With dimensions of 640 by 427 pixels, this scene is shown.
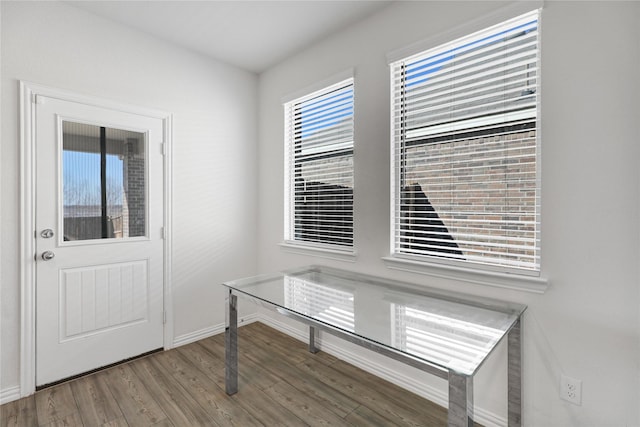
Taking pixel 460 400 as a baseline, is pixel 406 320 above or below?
above

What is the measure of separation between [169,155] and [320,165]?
56.0 inches

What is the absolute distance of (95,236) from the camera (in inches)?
98.5

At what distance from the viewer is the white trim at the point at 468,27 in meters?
1.69

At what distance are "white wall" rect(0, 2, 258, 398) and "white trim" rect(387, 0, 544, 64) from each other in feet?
6.18

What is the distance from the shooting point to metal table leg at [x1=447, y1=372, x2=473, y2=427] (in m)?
1.05

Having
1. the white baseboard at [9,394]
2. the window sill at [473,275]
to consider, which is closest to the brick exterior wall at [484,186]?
the window sill at [473,275]

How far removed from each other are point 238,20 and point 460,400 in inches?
115

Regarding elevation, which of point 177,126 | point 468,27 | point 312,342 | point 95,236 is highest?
point 468,27

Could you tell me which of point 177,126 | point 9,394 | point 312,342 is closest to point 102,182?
point 177,126

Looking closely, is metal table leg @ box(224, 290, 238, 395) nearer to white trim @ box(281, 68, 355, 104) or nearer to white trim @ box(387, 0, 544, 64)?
white trim @ box(281, 68, 355, 104)

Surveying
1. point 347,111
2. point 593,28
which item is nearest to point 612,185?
point 593,28

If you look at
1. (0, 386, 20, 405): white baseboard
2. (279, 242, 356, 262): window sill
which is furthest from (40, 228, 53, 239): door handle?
(279, 242, 356, 262): window sill

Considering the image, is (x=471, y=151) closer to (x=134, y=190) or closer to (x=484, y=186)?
(x=484, y=186)

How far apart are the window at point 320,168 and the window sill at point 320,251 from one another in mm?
45
